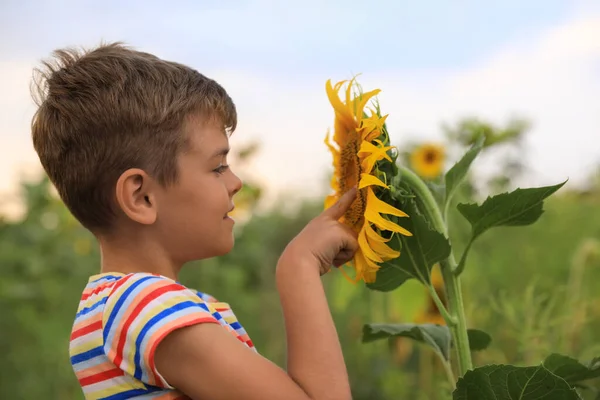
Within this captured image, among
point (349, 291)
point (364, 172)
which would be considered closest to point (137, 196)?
point (364, 172)

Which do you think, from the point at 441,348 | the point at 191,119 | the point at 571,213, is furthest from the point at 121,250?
the point at 571,213

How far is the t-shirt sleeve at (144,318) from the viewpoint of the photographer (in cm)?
80

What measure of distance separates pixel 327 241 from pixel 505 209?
0.20 m

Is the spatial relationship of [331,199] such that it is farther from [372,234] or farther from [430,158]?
[430,158]

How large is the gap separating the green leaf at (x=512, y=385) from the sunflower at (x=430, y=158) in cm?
180

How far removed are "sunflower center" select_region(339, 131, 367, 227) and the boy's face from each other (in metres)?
0.13

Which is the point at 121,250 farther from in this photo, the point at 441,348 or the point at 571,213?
the point at 571,213

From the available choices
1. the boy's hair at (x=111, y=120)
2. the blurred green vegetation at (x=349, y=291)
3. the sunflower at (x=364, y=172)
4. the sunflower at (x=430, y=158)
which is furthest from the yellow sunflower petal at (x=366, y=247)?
the sunflower at (x=430, y=158)

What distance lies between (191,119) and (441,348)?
0.43 metres

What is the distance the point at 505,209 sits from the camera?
896 millimetres

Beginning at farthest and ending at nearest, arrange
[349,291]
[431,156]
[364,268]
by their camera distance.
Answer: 1. [431,156]
2. [349,291]
3. [364,268]

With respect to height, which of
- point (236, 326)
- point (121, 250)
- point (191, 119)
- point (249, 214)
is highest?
point (191, 119)

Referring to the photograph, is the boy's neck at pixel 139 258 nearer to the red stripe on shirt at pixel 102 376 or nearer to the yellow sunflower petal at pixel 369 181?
the red stripe on shirt at pixel 102 376

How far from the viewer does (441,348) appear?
1034 millimetres
